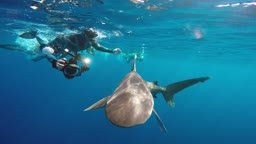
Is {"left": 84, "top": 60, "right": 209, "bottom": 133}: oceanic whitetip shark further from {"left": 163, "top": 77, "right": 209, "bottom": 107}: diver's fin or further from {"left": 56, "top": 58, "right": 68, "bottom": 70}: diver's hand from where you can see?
{"left": 56, "top": 58, "right": 68, "bottom": 70}: diver's hand

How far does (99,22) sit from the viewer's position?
2111cm

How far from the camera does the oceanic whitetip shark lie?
16.6ft

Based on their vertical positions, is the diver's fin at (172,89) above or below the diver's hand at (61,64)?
below

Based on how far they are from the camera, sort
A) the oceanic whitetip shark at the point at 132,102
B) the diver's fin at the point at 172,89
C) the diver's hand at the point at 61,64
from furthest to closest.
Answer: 1. the diver's fin at the point at 172,89
2. the diver's hand at the point at 61,64
3. the oceanic whitetip shark at the point at 132,102

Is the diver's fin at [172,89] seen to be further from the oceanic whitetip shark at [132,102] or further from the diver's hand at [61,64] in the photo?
the diver's hand at [61,64]

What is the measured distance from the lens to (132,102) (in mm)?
5719

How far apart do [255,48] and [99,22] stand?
16.3 meters

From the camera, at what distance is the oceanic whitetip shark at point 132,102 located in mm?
5047

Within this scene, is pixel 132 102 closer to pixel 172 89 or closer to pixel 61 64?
pixel 61 64

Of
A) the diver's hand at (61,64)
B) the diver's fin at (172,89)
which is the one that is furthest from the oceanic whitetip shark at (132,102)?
the diver's hand at (61,64)

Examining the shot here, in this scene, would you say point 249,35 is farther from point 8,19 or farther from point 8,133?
point 8,133

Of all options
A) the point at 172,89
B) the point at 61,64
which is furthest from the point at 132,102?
the point at 172,89

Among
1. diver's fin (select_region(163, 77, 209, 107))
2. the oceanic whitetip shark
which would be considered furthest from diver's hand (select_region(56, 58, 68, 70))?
diver's fin (select_region(163, 77, 209, 107))

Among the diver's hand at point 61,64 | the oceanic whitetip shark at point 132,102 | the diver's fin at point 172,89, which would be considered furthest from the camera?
the diver's fin at point 172,89
